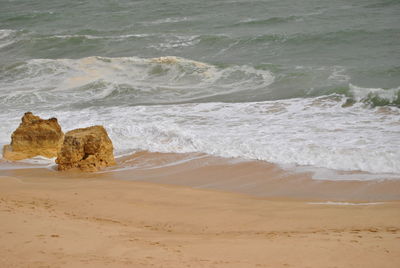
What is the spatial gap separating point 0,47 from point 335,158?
17503mm

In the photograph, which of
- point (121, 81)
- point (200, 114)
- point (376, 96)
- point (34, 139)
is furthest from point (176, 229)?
point (121, 81)

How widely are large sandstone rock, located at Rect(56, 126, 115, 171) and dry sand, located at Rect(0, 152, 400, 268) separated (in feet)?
1.71

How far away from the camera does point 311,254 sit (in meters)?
4.55

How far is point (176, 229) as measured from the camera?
5715 millimetres

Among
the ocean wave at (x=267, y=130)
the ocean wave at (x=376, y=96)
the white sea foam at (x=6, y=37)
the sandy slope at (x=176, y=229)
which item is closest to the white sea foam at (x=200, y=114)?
the ocean wave at (x=267, y=130)

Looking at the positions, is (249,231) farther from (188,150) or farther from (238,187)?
(188,150)

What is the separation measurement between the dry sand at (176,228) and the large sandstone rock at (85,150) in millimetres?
520

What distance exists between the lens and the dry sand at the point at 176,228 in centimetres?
444

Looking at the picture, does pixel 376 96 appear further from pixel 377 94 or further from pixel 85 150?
pixel 85 150

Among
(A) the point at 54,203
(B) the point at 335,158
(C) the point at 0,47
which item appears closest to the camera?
(A) the point at 54,203

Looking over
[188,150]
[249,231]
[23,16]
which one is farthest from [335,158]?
[23,16]

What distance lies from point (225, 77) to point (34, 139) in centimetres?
709

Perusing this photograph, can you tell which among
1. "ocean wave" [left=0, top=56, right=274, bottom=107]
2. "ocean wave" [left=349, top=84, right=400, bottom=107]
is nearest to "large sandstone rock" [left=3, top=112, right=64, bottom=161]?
"ocean wave" [left=0, top=56, right=274, bottom=107]

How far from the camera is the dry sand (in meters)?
4.44
